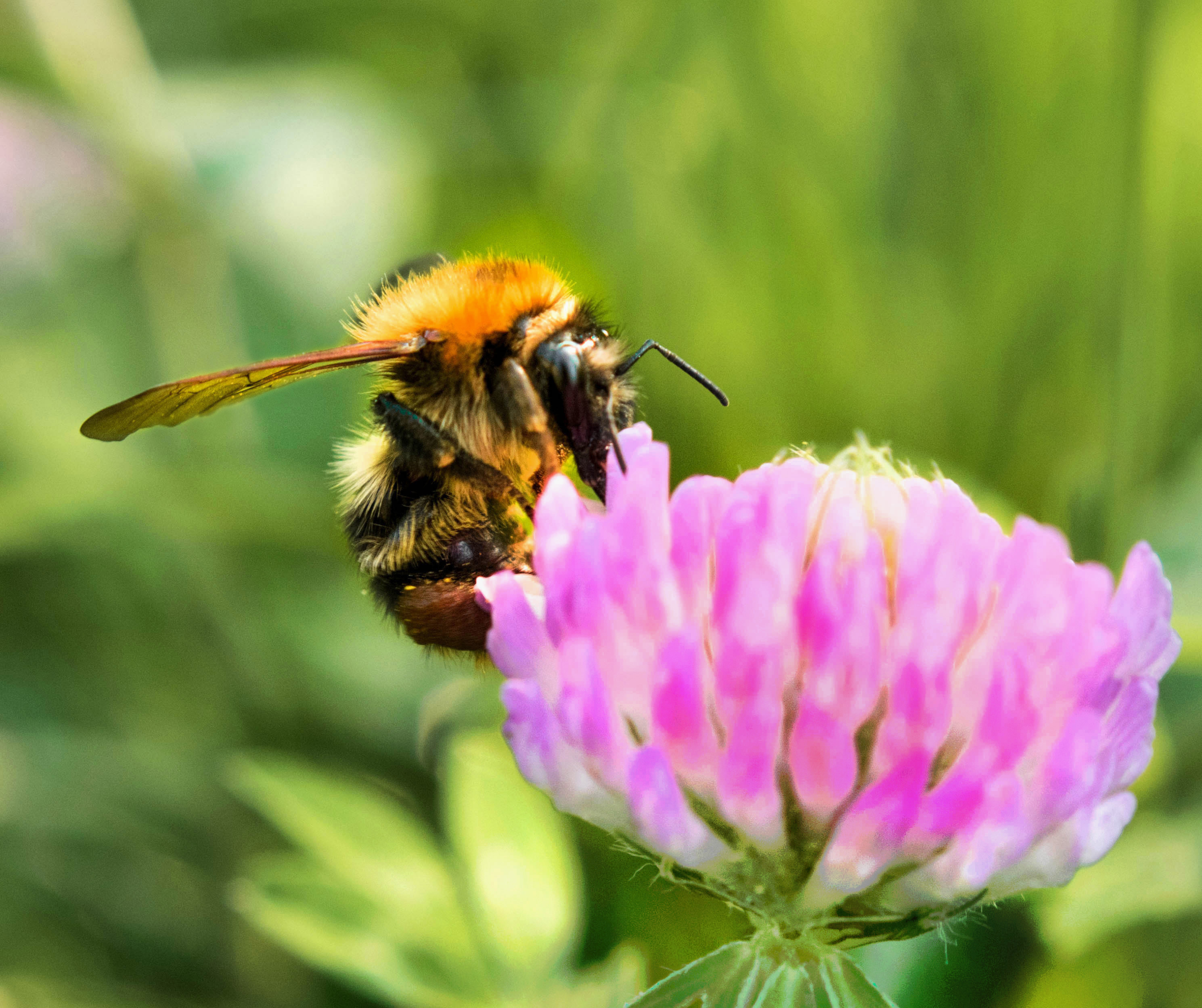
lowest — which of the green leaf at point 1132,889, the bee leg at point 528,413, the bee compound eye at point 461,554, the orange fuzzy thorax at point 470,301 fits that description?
the green leaf at point 1132,889

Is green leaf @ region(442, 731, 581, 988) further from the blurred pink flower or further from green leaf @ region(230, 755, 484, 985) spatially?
the blurred pink flower

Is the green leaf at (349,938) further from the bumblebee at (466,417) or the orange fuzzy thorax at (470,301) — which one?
the orange fuzzy thorax at (470,301)

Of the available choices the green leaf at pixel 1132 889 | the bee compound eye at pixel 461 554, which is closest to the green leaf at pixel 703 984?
the bee compound eye at pixel 461 554

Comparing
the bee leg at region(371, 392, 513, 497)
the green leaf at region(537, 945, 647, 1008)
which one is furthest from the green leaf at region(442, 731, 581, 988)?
the bee leg at region(371, 392, 513, 497)

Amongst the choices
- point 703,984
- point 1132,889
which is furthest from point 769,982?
point 1132,889

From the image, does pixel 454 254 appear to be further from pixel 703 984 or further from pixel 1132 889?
pixel 703 984

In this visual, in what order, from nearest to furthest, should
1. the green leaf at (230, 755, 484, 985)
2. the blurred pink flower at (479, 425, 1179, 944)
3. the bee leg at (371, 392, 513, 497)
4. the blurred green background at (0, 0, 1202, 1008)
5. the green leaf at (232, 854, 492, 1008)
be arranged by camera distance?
the blurred pink flower at (479, 425, 1179, 944) < the bee leg at (371, 392, 513, 497) < the green leaf at (232, 854, 492, 1008) < the green leaf at (230, 755, 484, 985) < the blurred green background at (0, 0, 1202, 1008)
